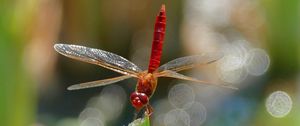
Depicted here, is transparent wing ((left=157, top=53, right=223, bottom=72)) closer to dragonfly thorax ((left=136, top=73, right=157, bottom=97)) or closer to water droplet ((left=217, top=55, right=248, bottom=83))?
dragonfly thorax ((left=136, top=73, right=157, bottom=97))

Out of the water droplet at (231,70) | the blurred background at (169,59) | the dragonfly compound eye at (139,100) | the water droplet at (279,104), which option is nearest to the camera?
the dragonfly compound eye at (139,100)

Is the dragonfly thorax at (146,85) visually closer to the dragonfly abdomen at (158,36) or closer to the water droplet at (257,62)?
the dragonfly abdomen at (158,36)

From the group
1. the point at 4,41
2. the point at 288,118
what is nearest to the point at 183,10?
the point at 288,118

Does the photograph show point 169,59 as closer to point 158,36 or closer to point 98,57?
point 158,36

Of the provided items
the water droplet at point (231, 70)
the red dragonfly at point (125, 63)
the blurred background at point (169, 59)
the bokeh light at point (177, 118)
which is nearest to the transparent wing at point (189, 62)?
the red dragonfly at point (125, 63)

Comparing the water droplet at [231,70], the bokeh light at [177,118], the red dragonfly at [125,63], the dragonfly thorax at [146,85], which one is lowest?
the bokeh light at [177,118]

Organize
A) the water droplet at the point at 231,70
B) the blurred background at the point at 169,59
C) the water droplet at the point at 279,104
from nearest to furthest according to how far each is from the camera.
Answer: the water droplet at the point at 279,104 < the blurred background at the point at 169,59 < the water droplet at the point at 231,70

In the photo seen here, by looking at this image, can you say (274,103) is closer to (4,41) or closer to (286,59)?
(286,59)
